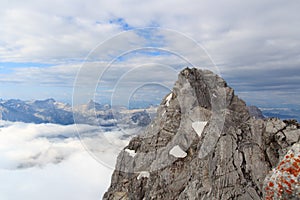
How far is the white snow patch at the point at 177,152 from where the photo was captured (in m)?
29.6

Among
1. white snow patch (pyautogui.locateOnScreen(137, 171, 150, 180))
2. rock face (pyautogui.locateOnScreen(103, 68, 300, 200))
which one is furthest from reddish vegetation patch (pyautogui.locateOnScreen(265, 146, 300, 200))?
white snow patch (pyautogui.locateOnScreen(137, 171, 150, 180))

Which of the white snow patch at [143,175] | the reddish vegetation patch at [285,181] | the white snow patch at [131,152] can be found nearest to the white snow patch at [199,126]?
the white snow patch at [143,175]

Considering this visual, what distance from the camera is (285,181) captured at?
1104 cm

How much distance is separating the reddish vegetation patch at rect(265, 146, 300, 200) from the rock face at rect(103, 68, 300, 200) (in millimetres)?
12189

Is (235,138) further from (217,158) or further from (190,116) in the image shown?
(190,116)

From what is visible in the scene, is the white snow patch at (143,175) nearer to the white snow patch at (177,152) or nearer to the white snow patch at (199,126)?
the white snow patch at (177,152)

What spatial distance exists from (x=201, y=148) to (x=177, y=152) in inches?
144

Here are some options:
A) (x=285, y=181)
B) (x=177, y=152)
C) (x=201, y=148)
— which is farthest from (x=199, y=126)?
(x=285, y=181)

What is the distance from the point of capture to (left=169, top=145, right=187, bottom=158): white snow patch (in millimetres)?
29641

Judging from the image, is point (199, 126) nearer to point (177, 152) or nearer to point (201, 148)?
point (201, 148)

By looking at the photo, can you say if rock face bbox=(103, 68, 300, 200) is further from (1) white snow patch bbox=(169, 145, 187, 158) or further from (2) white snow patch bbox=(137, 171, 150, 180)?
(2) white snow patch bbox=(137, 171, 150, 180)

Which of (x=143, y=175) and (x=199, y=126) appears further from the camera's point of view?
(x=143, y=175)

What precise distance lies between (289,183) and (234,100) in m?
21.5

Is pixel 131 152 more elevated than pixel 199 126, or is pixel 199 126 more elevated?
pixel 199 126
